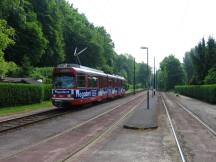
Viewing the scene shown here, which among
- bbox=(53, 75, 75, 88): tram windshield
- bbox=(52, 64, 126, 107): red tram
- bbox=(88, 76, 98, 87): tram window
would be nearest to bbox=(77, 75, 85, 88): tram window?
bbox=(52, 64, 126, 107): red tram

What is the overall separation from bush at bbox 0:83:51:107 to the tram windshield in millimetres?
4210

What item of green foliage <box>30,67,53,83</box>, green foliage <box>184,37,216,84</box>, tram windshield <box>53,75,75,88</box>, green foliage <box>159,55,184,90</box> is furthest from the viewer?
green foliage <box>159,55,184,90</box>

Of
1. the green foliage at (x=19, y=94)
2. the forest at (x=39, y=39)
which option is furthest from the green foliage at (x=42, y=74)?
the green foliage at (x=19, y=94)

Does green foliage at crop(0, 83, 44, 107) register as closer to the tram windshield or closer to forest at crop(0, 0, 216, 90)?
forest at crop(0, 0, 216, 90)

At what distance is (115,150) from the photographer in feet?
43.8

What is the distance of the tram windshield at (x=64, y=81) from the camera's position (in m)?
30.7

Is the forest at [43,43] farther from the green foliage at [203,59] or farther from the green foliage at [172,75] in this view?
the green foliage at [172,75]

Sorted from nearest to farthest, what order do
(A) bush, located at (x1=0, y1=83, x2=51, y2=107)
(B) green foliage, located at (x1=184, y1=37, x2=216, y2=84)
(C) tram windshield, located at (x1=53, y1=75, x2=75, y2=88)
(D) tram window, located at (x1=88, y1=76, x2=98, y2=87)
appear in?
(C) tram windshield, located at (x1=53, y1=75, x2=75, y2=88)
(A) bush, located at (x1=0, y1=83, x2=51, y2=107)
(D) tram window, located at (x1=88, y1=76, x2=98, y2=87)
(B) green foliage, located at (x1=184, y1=37, x2=216, y2=84)

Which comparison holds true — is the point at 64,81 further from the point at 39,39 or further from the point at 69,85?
the point at 39,39

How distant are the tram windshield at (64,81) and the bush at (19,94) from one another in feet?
13.8

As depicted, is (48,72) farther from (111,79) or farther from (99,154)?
(99,154)

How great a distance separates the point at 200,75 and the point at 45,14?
34.9m

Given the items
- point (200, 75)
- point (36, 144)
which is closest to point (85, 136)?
point (36, 144)

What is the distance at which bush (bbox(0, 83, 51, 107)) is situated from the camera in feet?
105
